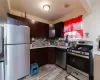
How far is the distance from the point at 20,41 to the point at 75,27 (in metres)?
2.21

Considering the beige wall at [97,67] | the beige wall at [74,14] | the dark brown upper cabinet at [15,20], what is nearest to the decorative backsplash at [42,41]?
the dark brown upper cabinet at [15,20]

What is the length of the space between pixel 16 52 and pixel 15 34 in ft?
1.71

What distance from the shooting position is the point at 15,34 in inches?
84.2

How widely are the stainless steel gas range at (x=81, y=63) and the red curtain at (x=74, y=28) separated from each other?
738 millimetres

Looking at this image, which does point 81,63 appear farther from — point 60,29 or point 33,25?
point 33,25

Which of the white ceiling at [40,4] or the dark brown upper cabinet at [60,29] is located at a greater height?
Answer: the white ceiling at [40,4]

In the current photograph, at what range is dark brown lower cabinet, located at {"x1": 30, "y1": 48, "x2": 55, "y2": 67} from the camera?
9.79ft

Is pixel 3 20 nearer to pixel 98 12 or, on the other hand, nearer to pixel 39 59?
pixel 39 59

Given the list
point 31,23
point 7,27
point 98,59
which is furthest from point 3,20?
point 98,59

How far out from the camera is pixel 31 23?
3209 mm

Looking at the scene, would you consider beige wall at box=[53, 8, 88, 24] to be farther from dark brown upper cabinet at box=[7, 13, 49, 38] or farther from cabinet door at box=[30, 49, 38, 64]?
cabinet door at box=[30, 49, 38, 64]

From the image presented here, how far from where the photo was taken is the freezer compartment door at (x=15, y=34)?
2.00 meters

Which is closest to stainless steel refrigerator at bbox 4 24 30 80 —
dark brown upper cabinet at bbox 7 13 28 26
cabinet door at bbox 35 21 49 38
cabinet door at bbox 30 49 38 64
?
cabinet door at bbox 30 49 38 64

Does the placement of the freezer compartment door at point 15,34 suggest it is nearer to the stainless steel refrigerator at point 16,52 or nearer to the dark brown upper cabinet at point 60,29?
the stainless steel refrigerator at point 16,52
